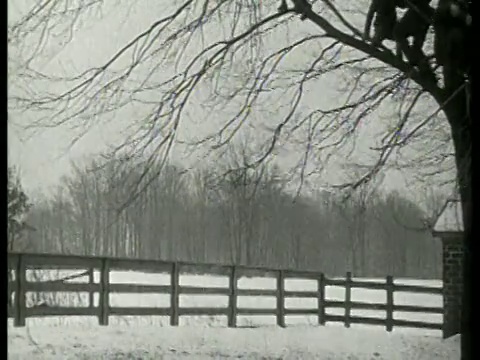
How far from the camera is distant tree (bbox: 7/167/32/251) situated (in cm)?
137

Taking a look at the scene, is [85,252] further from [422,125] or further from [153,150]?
[422,125]

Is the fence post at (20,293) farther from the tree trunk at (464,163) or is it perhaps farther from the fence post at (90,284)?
the tree trunk at (464,163)

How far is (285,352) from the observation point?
1.52 m

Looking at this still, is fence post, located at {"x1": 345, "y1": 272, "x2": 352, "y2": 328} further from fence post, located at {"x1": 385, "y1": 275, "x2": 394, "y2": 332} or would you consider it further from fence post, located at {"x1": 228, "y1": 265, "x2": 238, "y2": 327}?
fence post, located at {"x1": 228, "y1": 265, "x2": 238, "y2": 327}

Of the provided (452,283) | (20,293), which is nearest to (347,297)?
(452,283)

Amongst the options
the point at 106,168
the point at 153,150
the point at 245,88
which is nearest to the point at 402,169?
the point at 245,88

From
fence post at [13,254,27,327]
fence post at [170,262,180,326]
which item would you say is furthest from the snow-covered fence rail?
fence post at [13,254,27,327]

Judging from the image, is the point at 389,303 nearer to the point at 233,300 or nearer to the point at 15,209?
the point at 233,300

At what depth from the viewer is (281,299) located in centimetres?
150

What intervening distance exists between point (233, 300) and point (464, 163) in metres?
0.68

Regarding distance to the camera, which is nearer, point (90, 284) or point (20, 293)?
point (20, 293)

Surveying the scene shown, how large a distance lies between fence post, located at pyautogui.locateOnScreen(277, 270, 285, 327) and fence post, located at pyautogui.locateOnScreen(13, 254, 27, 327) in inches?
24.4

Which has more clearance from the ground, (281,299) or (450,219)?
(450,219)

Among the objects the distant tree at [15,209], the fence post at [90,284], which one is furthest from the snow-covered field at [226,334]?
the distant tree at [15,209]
